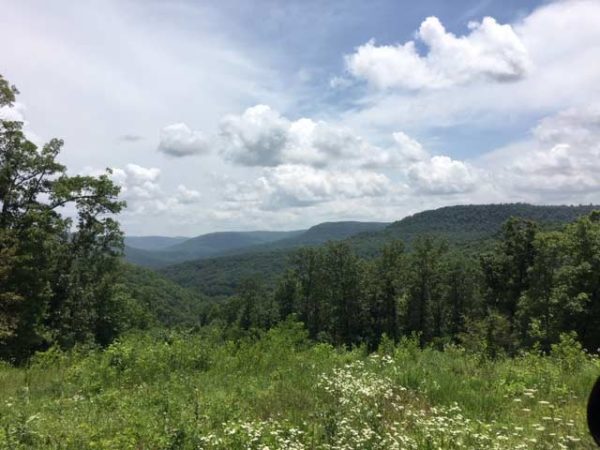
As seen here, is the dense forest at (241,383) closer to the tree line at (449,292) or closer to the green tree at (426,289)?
the tree line at (449,292)

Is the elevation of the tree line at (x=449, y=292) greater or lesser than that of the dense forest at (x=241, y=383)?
lesser

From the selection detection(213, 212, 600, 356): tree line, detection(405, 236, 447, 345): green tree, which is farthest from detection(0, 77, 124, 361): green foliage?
detection(405, 236, 447, 345): green tree

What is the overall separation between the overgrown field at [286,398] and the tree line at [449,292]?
62.5ft

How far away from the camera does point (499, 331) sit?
3834cm

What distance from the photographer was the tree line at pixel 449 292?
31797 mm

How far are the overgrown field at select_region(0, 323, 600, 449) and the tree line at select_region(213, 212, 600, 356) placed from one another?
19.0 meters

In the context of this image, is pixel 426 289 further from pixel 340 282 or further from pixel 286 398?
pixel 286 398

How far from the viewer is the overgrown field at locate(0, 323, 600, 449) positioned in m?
5.03

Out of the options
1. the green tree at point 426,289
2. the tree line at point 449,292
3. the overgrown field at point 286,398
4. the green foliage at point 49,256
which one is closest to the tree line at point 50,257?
the green foliage at point 49,256

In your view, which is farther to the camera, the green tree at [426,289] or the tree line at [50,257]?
the green tree at [426,289]

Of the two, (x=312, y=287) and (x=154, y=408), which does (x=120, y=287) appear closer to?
(x=154, y=408)

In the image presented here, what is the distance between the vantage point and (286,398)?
666 centimetres

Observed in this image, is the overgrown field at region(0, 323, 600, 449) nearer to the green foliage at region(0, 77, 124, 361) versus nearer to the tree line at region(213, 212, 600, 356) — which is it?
the green foliage at region(0, 77, 124, 361)

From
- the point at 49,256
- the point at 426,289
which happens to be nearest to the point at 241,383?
the point at 49,256
